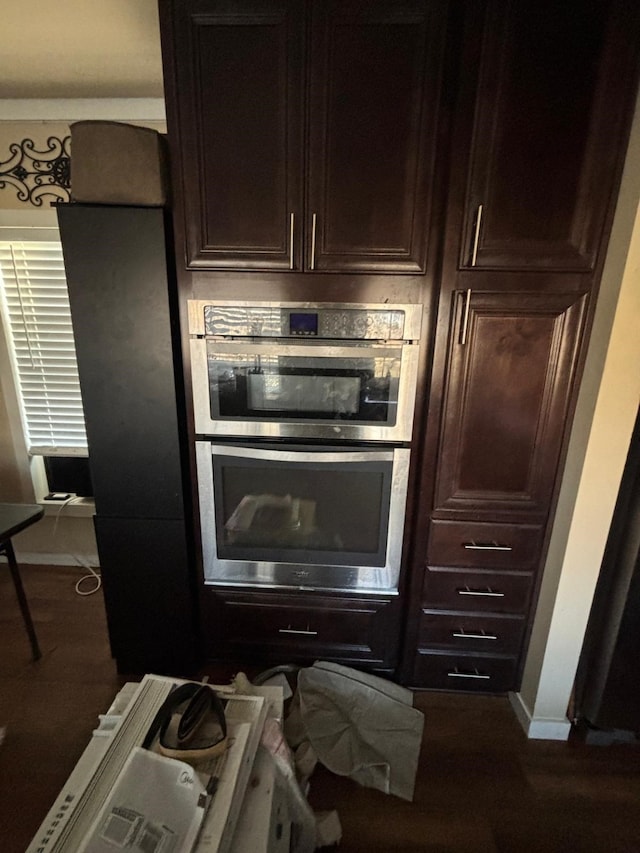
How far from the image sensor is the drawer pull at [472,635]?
1705 mm

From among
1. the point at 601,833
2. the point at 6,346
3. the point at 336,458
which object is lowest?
the point at 601,833

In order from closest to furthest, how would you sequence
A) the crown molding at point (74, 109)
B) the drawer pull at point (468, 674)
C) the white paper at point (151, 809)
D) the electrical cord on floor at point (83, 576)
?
the white paper at point (151, 809) < the drawer pull at point (468, 674) < the crown molding at point (74, 109) < the electrical cord on floor at point (83, 576)

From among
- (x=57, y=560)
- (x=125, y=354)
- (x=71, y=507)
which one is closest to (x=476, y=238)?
(x=125, y=354)

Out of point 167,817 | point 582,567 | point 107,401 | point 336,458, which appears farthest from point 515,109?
point 167,817

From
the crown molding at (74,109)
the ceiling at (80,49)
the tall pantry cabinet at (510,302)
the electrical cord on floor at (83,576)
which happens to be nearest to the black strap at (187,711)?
the tall pantry cabinet at (510,302)

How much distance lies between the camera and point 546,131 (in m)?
1.27

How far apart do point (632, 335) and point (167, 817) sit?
1646 mm

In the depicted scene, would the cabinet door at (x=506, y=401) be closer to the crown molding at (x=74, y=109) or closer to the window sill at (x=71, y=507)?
the crown molding at (x=74, y=109)

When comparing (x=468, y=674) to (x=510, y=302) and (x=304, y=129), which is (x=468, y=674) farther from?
(x=304, y=129)

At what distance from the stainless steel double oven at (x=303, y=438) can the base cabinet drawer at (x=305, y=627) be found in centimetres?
9

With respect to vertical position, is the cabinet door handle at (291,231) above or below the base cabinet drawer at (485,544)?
above

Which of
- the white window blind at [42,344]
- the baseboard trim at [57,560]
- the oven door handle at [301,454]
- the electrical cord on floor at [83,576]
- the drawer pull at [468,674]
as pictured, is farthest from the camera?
the baseboard trim at [57,560]

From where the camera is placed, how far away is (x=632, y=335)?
4.15 ft

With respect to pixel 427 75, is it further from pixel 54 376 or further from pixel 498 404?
pixel 54 376
